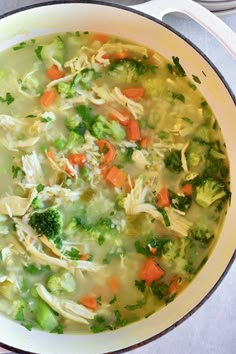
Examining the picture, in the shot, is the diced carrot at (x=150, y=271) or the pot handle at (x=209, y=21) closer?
the pot handle at (x=209, y=21)

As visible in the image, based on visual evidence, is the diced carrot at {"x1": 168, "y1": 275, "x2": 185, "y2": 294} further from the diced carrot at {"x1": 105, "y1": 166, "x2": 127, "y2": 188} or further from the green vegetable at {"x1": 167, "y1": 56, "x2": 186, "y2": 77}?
the green vegetable at {"x1": 167, "y1": 56, "x2": 186, "y2": 77}

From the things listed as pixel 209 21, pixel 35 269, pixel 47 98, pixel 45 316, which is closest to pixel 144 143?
pixel 47 98

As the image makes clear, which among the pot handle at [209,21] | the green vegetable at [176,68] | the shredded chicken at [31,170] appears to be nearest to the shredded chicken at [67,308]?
the shredded chicken at [31,170]

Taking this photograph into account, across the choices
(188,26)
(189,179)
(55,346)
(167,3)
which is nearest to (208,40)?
(188,26)

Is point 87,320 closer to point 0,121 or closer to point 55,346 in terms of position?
point 55,346

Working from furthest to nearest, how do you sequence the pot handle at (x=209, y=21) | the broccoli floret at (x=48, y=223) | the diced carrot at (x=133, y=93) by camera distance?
1. the diced carrot at (x=133, y=93)
2. the broccoli floret at (x=48, y=223)
3. the pot handle at (x=209, y=21)

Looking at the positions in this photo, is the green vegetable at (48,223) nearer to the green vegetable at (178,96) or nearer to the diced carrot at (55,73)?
the diced carrot at (55,73)

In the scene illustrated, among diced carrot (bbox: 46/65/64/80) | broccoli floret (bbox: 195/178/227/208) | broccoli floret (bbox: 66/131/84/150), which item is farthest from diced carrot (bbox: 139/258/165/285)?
diced carrot (bbox: 46/65/64/80)

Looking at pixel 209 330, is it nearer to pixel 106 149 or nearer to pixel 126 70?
pixel 106 149
